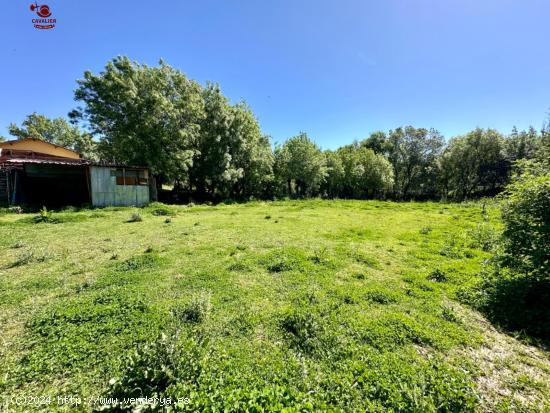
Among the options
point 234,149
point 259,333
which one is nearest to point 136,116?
point 234,149

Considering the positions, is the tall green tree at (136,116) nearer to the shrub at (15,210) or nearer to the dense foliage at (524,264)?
the shrub at (15,210)

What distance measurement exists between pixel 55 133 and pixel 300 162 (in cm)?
4454

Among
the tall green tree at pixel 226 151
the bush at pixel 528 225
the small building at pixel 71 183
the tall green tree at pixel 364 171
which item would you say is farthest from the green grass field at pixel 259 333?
the tall green tree at pixel 364 171

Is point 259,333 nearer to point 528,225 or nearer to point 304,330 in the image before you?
point 304,330

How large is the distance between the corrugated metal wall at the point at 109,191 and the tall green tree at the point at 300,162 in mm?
19450

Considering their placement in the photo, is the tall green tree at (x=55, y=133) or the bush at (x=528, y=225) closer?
the bush at (x=528, y=225)

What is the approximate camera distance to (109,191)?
16766mm

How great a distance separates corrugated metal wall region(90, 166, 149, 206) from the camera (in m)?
16.2

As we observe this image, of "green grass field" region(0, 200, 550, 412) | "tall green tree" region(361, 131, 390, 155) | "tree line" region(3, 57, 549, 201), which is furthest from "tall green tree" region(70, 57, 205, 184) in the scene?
"tall green tree" region(361, 131, 390, 155)

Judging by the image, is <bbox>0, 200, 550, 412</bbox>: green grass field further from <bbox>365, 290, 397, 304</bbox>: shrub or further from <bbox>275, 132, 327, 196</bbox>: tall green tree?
<bbox>275, 132, 327, 196</bbox>: tall green tree

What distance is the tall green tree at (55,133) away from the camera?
132 feet

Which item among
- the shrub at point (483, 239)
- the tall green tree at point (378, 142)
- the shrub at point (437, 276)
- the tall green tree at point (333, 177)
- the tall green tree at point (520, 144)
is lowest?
the shrub at point (437, 276)

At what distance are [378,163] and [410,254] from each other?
34.6 metres

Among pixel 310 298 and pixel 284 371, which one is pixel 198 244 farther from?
pixel 284 371
